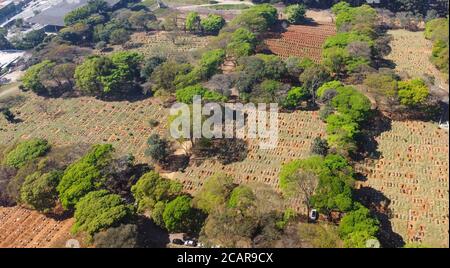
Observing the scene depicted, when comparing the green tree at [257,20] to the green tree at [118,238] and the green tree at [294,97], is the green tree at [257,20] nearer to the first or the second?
the green tree at [294,97]

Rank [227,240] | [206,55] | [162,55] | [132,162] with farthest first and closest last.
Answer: [162,55] < [206,55] < [132,162] < [227,240]

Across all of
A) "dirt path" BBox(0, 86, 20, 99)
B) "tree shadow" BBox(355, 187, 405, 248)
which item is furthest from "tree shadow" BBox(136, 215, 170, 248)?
"dirt path" BBox(0, 86, 20, 99)

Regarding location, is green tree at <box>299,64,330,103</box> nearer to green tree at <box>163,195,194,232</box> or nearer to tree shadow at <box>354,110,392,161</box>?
tree shadow at <box>354,110,392,161</box>

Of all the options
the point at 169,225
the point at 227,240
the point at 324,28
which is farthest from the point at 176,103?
the point at 324,28

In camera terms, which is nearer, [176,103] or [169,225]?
[169,225]

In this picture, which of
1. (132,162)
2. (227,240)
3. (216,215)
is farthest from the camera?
(132,162)

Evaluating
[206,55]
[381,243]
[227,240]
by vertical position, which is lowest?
Answer: [381,243]
